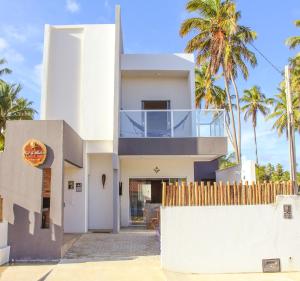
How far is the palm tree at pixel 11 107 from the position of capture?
2566 cm

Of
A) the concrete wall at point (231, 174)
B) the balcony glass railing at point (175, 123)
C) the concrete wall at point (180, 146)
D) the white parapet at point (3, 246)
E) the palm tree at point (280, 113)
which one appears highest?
the palm tree at point (280, 113)

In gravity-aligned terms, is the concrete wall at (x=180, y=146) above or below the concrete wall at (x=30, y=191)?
above

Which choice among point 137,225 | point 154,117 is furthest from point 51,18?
point 137,225

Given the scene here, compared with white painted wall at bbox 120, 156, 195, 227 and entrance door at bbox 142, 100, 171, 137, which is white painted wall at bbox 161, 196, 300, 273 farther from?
white painted wall at bbox 120, 156, 195, 227

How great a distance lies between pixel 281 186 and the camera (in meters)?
8.48

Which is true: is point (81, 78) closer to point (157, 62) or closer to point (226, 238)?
point (157, 62)

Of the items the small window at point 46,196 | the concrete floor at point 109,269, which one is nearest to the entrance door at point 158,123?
the concrete floor at point 109,269

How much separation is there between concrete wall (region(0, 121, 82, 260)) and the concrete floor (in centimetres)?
66

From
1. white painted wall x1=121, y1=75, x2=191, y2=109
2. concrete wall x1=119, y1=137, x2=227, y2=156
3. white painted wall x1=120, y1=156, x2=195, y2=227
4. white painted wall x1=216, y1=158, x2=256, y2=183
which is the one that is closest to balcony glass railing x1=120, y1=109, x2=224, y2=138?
concrete wall x1=119, y1=137, x2=227, y2=156

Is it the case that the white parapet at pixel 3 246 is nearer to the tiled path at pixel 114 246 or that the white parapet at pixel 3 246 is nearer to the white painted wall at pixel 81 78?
the tiled path at pixel 114 246

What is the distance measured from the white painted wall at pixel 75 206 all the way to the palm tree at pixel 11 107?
13191 millimetres

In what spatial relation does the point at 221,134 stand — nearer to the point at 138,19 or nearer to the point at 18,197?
the point at 138,19

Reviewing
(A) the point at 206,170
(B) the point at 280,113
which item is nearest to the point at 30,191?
(A) the point at 206,170

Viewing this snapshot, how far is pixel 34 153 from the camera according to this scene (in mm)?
9570
